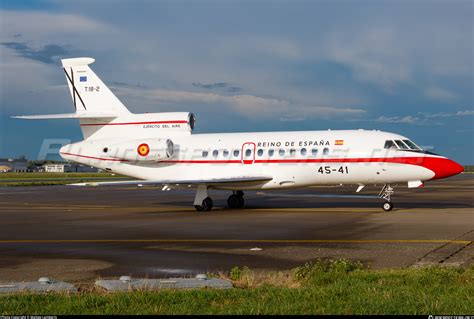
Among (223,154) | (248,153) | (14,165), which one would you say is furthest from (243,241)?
(14,165)

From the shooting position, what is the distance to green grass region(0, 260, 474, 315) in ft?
22.7

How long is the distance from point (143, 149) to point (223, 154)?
147 inches

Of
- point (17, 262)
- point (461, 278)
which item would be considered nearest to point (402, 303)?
point (461, 278)

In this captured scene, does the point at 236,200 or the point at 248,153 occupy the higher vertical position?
the point at 248,153

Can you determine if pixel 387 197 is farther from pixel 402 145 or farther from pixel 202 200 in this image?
pixel 202 200

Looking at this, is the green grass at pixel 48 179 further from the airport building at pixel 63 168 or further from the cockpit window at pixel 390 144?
the airport building at pixel 63 168

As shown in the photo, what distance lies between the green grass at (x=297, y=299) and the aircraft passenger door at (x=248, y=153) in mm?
17283

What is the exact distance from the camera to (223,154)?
26906 mm

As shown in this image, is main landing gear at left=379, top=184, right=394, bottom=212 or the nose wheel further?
the nose wheel

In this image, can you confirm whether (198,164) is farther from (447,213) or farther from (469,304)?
(469,304)

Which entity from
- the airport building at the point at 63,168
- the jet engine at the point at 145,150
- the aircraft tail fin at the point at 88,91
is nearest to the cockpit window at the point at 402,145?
the jet engine at the point at 145,150

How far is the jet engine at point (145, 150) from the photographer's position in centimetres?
2738

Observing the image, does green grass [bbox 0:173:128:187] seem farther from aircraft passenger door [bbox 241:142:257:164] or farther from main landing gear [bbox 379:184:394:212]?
main landing gear [bbox 379:184:394:212]

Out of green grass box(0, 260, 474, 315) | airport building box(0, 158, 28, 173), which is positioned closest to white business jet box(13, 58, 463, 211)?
green grass box(0, 260, 474, 315)
